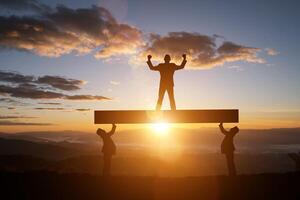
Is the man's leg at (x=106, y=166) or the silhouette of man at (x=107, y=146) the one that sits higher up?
the silhouette of man at (x=107, y=146)

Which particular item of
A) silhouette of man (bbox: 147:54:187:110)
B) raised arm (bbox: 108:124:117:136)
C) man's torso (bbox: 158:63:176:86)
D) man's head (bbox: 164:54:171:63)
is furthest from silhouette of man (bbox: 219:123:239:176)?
raised arm (bbox: 108:124:117:136)

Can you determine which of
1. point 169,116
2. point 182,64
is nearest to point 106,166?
point 169,116

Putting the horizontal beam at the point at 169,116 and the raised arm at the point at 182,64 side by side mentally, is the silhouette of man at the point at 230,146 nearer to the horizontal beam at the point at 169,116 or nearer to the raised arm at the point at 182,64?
the horizontal beam at the point at 169,116

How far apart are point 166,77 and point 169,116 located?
135 centimetres

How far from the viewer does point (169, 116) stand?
11.4 meters

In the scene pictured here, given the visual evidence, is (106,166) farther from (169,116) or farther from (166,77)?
(166,77)

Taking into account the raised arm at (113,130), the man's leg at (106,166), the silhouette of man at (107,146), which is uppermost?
the raised arm at (113,130)

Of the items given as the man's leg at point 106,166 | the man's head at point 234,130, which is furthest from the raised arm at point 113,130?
the man's head at point 234,130

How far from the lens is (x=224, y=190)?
31.2ft

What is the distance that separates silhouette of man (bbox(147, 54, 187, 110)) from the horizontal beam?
549 mm

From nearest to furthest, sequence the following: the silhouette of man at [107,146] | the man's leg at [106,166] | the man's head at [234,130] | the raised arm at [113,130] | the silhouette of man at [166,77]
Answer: the man's head at [234,130], the man's leg at [106,166], the silhouette of man at [107,146], the raised arm at [113,130], the silhouette of man at [166,77]

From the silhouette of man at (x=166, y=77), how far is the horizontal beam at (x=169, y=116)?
0.55 metres

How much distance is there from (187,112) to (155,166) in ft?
440

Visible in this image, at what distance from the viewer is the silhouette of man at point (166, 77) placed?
1182 cm
